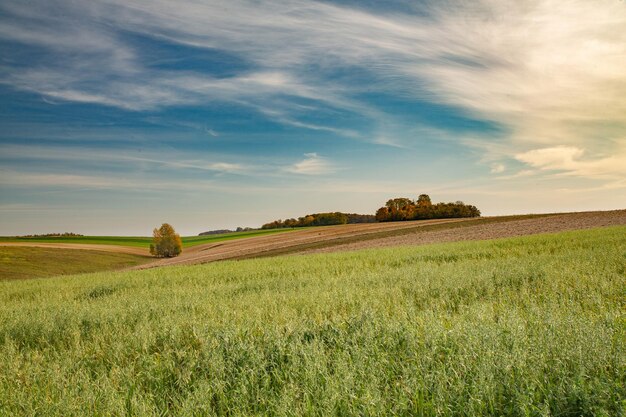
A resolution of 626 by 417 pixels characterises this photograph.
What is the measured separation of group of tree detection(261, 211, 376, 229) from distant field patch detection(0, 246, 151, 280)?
52.3 metres

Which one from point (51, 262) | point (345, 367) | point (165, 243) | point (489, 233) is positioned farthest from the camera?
point (165, 243)

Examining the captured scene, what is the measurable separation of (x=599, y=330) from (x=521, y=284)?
15.5 ft

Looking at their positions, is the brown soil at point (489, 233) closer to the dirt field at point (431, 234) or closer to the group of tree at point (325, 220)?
the dirt field at point (431, 234)

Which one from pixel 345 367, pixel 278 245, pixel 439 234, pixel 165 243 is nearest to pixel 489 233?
pixel 439 234

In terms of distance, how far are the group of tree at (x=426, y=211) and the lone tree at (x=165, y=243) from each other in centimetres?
4314

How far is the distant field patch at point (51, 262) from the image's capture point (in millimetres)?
40838

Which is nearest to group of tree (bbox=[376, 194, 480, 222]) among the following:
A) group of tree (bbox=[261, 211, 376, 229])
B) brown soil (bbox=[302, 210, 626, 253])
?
group of tree (bbox=[261, 211, 376, 229])

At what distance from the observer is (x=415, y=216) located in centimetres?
7862

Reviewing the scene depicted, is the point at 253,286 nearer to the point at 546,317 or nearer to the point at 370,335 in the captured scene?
the point at 370,335

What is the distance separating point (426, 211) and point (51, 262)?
210 feet

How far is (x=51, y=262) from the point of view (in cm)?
4834

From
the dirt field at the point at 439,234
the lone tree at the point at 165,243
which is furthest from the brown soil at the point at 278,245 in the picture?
the lone tree at the point at 165,243

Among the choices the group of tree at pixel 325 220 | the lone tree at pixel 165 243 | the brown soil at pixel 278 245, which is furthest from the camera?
the group of tree at pixel 325 220

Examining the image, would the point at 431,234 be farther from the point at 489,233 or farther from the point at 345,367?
the point at 345,367
